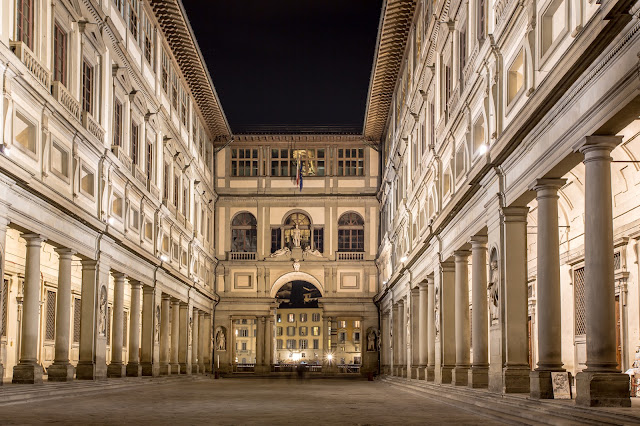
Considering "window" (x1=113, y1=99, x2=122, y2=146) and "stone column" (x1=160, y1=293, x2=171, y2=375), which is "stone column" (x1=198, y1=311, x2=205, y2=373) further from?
"window" (x1=113, y1=99, x2=122, y2=146)

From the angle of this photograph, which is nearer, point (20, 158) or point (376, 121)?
point (20, 158)

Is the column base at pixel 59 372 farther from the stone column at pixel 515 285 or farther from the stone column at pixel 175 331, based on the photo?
the stone column at pixel 175 331

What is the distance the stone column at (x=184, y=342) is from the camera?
56812mm

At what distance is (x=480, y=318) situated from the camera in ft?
91.2

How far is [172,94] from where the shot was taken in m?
52.1

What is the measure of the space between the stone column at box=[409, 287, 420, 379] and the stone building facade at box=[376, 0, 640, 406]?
8cm

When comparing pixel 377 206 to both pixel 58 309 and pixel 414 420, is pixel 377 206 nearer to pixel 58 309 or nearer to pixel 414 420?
pixel 58 309

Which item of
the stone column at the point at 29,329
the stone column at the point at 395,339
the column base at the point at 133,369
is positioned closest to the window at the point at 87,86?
the stone column at the point at 29,329

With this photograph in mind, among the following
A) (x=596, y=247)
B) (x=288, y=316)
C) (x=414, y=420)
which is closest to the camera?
(x=596, y=247)

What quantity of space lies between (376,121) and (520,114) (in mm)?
42546

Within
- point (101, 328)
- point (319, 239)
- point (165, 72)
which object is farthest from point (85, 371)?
point (319, 239)

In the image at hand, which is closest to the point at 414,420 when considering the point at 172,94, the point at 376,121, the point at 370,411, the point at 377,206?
the point at 370,411

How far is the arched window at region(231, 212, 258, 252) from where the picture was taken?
6925cm

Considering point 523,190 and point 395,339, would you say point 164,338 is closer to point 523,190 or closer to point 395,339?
point 395,339
